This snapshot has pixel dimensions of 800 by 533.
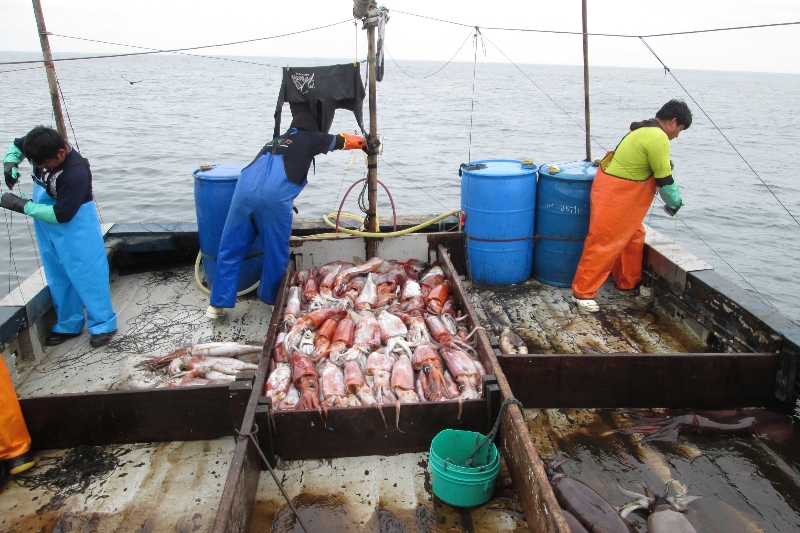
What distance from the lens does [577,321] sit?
5.79 m

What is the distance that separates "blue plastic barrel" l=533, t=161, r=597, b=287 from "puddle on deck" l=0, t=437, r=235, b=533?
4074 mm

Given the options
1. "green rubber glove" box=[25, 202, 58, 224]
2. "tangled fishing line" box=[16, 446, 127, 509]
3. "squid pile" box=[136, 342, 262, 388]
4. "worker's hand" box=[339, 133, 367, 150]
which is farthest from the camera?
"worker's hand" box=[339, 133, 367, 150]

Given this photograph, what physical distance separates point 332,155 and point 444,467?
22633 mm

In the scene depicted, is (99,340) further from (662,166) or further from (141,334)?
(662,166)

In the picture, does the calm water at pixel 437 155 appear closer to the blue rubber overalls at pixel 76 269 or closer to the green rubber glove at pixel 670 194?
the blue rubber overalls at pixel 76 269

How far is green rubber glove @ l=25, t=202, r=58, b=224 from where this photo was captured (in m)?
4.96

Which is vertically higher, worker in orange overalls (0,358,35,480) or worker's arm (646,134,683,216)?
worker's arm (646,134,683,216)

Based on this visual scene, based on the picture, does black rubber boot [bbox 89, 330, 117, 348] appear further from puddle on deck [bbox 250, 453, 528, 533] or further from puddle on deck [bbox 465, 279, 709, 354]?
puddle on deck [bbox 465, 279, 709, 354]

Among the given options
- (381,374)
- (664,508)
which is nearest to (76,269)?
(381,374)

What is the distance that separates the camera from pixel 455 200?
1798cm

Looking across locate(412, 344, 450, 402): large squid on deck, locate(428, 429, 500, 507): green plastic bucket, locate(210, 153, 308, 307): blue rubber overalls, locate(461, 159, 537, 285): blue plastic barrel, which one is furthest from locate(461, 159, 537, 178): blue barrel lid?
locate(428, 429, 500, 507): green plastic bucket

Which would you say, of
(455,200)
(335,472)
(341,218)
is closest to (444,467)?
(335,472)

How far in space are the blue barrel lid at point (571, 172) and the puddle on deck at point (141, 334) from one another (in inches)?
134

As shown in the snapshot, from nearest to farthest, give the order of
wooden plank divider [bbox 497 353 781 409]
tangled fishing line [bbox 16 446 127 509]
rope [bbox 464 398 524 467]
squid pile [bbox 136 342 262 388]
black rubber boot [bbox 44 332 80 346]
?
rope [bbox 464 398 524 467] → tangled fishing line [bbox 16 446 127 509] → wooden plank divider [bbox 497 353 781 409] → squid pile [bbox 136 342 262 388] → black rubber boot [bbox 44 332 80 346]
